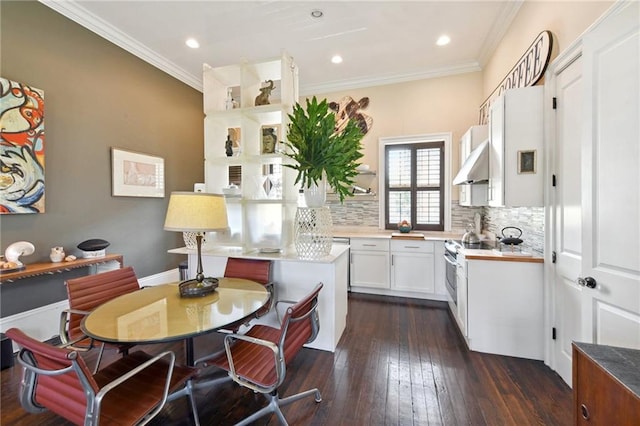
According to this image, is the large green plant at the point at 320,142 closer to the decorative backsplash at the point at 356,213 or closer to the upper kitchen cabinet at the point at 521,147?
the upper kitchen cabinet at the point at 521,147

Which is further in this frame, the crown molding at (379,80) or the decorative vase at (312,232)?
the crown molding at (379,80)

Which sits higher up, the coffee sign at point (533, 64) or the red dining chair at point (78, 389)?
the coffee sign at point (533, 64)

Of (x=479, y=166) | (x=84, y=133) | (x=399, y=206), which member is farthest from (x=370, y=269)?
(x=84, y=133)

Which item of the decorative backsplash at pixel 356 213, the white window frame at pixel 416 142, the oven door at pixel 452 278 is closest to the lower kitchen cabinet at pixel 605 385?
the oven door at pixel 452 278

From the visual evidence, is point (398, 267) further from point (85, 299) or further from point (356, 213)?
point (85, 299)

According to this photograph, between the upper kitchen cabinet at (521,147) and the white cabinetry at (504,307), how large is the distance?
0.60 metres

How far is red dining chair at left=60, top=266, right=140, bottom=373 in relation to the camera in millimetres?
1684

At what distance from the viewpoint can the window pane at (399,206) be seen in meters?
4.45

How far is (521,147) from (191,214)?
2736 mm

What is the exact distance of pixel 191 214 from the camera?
163cm

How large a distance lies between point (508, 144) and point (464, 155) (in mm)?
1470

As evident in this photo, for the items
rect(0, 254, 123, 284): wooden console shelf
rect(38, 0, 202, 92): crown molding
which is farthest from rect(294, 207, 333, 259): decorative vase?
rect(38, 0, 202, 92): crown molding

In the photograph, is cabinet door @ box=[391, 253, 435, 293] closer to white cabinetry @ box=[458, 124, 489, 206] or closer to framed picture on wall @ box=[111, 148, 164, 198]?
white cabinetry @ box=[458, 124, 489, 206]

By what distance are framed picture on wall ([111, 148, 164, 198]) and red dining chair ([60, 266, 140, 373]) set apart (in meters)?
1.79
